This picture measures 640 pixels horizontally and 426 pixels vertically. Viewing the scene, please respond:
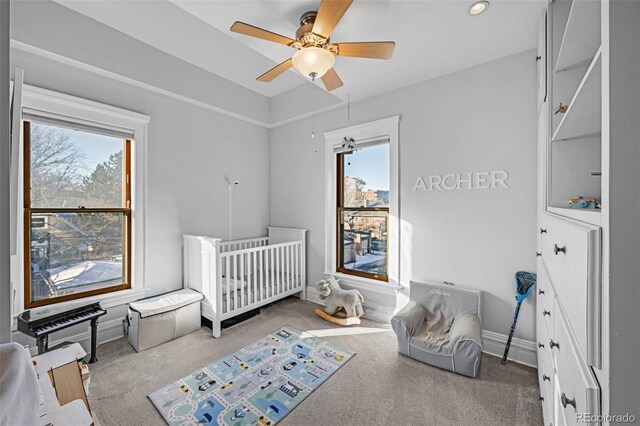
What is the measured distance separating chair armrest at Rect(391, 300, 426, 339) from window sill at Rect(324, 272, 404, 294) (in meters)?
0.39

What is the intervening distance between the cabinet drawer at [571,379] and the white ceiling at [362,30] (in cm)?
186

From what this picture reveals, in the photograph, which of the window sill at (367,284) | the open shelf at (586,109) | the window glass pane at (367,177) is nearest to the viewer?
the open shelf at (586,109)

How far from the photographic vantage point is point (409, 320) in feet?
7.64

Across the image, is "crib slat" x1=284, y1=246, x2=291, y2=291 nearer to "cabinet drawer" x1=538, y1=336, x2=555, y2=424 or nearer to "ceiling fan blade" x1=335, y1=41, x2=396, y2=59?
"ceiling fan blade" x1=335, y1=41, x2=396, y2=59


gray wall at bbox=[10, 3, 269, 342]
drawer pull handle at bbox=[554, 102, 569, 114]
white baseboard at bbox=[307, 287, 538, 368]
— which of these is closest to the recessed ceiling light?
drawer pull handle at bbox=[554, 102, 569, 114]

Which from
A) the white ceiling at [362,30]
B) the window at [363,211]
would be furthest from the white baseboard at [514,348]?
the white ceiling at [362,30]

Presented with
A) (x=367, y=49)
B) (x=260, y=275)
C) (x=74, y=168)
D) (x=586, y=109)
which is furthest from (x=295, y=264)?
(x=586, y=109)

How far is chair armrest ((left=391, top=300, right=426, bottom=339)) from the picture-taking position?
2.28 metres

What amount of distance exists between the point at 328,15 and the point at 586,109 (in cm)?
129

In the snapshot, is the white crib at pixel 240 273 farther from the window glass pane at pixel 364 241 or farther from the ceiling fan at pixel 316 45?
the ceiling fan at pixel 316 45

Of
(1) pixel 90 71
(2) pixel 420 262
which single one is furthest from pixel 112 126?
(2) pixel 420 262

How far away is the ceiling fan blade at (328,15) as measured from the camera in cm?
139

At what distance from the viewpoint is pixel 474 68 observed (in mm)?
2402

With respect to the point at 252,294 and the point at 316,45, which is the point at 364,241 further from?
the point at 316,45
